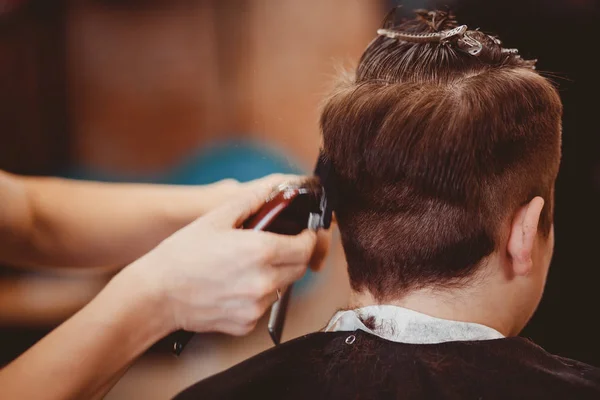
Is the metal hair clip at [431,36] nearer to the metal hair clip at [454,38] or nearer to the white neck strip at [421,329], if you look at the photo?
the metal hair clip at [454,38]

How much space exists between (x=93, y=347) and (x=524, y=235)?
0.98 m

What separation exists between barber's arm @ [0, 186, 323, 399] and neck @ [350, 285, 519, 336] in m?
0.27

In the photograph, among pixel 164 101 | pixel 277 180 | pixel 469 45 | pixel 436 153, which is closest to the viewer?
pixel 436 153

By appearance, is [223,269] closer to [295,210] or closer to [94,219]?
[295,210]

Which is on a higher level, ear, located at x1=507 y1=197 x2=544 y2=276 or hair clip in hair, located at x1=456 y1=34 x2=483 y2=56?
hair clip in hair, located at x1=456 y1=34 x2=483 y2=56

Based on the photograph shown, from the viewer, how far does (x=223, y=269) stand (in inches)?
50.9

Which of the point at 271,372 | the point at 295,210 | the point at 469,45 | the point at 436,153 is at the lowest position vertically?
the point at 271,372

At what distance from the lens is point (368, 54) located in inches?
55.2

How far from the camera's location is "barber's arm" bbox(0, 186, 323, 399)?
127cm

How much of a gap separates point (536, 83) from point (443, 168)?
0.30m

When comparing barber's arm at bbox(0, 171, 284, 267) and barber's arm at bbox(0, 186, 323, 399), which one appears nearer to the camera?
barber's arm at bbox(0, 186, 323, 399)

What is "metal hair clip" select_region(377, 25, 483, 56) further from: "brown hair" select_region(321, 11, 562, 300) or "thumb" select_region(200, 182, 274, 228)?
"thumb" select_region(200, 182, 274, 228)

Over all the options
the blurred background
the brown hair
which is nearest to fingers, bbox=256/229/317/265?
the brown hair

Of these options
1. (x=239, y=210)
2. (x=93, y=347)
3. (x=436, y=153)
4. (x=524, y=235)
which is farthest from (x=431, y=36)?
(x=93, y=347)
